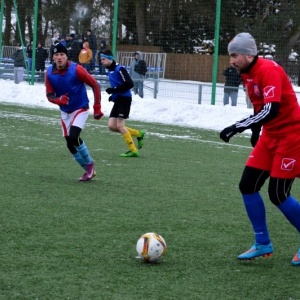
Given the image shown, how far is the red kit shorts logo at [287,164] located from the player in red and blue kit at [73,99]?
4836 millimetres

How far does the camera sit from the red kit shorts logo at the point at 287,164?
6.15m

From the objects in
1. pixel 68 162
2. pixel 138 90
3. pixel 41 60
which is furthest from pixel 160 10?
pixel 68 162

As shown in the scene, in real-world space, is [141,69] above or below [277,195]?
below

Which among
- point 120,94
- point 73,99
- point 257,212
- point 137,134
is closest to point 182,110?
point 137,134

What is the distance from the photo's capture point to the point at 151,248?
6.17 m

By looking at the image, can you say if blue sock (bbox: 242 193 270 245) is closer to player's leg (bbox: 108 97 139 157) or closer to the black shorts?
player's leg (bbox: 108 97 139 157)

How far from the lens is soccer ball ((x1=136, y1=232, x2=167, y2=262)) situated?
243 inches

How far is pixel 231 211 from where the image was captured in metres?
8.80

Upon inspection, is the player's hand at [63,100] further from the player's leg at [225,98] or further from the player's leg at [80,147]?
the player's leg at [225,98]

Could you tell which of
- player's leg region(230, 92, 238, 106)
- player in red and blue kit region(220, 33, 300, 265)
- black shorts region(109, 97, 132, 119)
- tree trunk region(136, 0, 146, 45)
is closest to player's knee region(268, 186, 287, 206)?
player in red and blue kit region(220, 33, 300, 265)

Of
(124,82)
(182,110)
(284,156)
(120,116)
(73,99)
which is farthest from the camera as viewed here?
(182,110)

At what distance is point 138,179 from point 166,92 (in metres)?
13.7

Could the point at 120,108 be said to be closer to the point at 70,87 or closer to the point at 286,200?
the point at 70,87

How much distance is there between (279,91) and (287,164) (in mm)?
558
